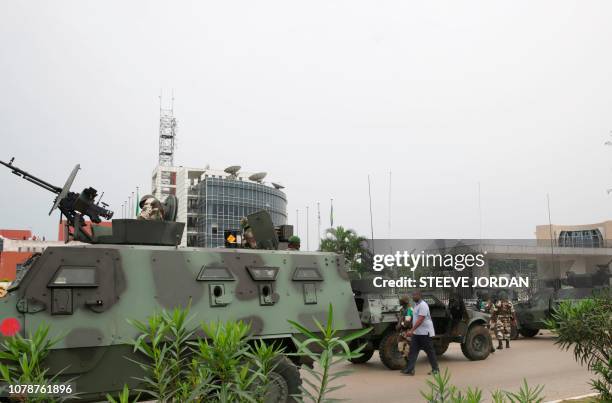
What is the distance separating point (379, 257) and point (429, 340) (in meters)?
17.4

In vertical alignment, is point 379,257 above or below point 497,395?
above

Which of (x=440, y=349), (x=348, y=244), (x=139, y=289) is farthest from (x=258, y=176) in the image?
(x=139, y=289)

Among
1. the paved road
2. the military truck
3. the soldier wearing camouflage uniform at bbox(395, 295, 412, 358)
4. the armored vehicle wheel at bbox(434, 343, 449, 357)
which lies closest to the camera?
the paved road

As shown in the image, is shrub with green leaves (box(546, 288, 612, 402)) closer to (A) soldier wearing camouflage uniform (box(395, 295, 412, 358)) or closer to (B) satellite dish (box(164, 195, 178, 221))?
(B) satellite dish (box(164, 195, 178, 221))

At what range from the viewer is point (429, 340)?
9.64 m

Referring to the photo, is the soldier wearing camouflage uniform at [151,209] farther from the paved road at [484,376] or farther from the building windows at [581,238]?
the building windows at [581,238]

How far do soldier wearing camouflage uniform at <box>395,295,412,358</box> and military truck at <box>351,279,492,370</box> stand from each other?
79 mm

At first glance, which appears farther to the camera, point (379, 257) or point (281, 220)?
point (281, 220)

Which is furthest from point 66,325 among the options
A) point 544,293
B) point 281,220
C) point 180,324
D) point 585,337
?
point 281,220

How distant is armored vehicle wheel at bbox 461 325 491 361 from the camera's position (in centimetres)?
1175

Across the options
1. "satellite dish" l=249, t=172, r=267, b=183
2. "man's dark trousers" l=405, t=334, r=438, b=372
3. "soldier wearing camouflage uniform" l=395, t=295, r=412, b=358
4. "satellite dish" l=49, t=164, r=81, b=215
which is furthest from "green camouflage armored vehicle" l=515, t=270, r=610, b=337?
"satellite dish" l=249, t=172, r=267, b=183

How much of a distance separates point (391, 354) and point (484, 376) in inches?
66.0

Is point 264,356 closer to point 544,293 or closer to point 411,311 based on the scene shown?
point 411,311

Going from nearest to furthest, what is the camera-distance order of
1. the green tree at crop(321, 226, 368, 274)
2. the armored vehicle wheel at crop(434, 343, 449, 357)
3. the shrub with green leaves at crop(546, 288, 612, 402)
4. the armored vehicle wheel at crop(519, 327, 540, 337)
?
the shrub with green leaves at crop(546, 288, 612, 402) < the armored vehicle wheel at crop(434, 343, 449, 357) < the armored vehicle wheel at crop(519, 327, 540, 337) < the green tree at crop(321, 226, 368, 274)
